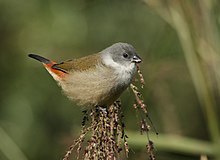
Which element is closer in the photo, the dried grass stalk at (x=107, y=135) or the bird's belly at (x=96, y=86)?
Answer: the dried grass stalk at (x=107, y=135)

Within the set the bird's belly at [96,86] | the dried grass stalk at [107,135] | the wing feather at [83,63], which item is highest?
the wing feather at [83,63]

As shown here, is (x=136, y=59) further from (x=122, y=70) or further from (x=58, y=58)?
(x=58, y=58)

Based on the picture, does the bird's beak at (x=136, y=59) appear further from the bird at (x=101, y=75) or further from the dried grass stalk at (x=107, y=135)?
the dried grass stalk at (x=107, y=135)

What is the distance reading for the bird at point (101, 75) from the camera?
431cm

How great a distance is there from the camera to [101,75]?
446cm

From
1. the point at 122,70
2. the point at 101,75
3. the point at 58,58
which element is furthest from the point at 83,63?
the point at 58,58

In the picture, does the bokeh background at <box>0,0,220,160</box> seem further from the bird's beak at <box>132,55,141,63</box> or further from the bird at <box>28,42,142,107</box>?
the bird's beak at <box>132,55,141,63</box>

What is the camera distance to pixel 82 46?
6988mm

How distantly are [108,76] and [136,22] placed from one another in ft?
9.85

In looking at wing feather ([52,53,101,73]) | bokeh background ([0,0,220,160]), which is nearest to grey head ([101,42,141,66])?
wing feather ([52,53,101,73])

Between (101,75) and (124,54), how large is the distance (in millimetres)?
230

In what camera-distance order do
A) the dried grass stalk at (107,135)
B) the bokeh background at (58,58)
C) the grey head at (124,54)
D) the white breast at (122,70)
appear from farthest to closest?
the bokeh background at (58,58) < the grey head at (124,54) < the white breast at (122,70) < the dried grass stalk at (107,135)

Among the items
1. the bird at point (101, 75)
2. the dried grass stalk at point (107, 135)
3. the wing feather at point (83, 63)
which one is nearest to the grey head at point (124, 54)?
the bird at point (101, 75)

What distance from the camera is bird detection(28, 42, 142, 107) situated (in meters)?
4.31
